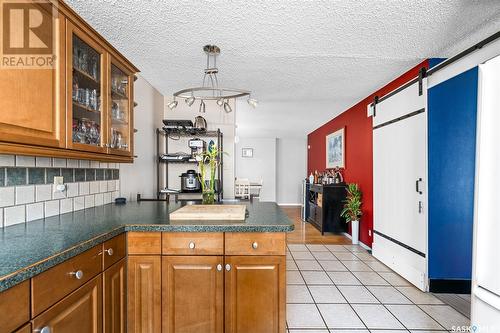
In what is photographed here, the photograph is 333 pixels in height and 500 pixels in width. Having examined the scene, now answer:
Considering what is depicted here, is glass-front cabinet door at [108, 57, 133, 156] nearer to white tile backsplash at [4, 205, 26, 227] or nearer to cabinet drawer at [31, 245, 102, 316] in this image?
white tile backsplash at [4, 205, 26, 227]

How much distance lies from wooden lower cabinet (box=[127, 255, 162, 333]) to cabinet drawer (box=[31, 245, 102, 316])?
29cm

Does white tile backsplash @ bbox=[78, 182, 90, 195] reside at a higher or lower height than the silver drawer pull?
higher

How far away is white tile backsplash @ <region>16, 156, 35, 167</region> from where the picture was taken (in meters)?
1.52

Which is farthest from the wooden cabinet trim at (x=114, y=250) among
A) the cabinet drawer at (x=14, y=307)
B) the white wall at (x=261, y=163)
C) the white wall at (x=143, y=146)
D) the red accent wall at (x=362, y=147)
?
the white wall at (x=261, y=163)

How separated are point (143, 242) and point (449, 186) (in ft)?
9.17

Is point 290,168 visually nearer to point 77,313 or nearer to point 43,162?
point 43,162

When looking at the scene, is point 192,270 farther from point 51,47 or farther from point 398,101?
point 398,101

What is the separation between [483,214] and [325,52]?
1.80 metres

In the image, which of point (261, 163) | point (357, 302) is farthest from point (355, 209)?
point (261, 163)

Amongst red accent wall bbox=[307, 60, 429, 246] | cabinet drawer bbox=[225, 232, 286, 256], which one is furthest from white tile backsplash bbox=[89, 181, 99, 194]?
red accent wall bbox=[307, 60, 429, 246]

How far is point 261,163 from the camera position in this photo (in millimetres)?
9414

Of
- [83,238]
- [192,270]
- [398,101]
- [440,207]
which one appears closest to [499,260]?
[192,270]

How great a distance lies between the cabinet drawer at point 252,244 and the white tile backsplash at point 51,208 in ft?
3.80

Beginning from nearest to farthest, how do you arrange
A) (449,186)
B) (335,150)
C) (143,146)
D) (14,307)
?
1. (14,307)
2. (449,186)
3. (143,146)
4. (335,150)
